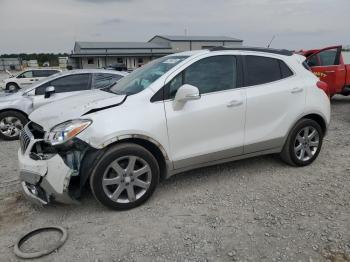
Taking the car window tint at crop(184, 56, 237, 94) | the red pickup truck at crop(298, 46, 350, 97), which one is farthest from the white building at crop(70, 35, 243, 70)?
the car window tint at crop(184, 56, 237, 94)

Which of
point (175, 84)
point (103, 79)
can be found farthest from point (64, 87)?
point (175, 84)

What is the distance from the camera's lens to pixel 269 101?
4.40 meters

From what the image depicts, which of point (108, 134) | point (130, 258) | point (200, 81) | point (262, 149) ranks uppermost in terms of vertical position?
point (200, 81)

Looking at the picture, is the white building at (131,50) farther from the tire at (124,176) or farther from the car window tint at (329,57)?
the tire at (124,176)

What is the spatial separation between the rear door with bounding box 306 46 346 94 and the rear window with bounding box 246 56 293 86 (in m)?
6.06

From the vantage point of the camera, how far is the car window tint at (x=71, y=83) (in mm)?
7547

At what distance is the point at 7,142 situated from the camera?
7.21 metres

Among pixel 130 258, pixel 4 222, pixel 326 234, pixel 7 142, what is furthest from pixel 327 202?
pixel 7 142

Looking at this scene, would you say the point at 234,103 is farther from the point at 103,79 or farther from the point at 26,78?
the point at 26,78

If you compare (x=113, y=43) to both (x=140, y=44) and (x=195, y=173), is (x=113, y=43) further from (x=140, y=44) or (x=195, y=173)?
(x=195, y=173)

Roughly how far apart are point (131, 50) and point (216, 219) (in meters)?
45.1

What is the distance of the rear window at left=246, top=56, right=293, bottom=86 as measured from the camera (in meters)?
4.38

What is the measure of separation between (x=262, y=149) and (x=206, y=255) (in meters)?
2.01

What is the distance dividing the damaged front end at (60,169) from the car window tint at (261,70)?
7.29 ft
